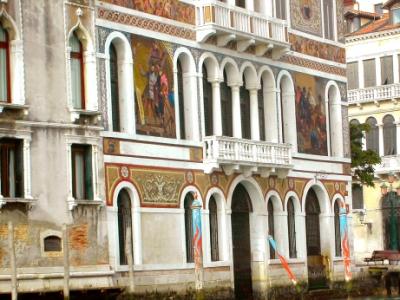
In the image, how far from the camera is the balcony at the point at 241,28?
4253 centimetres

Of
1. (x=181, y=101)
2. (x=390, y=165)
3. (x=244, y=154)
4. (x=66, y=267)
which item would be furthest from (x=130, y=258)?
(x=390, y=165)

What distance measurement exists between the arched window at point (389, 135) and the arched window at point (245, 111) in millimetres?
24539

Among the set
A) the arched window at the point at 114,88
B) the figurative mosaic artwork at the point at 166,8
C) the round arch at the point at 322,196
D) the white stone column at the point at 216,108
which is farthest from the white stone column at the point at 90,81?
the round arch at the point at 322,196

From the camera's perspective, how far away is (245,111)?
45.7 meters

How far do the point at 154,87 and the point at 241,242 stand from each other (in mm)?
7204

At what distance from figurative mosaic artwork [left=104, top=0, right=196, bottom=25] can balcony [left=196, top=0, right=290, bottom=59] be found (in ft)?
1.38

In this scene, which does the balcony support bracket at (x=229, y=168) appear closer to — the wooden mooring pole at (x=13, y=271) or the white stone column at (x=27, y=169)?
the white stone column at (x=27, y=169)

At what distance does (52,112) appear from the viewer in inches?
1421

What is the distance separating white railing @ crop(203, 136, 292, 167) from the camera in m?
42.3

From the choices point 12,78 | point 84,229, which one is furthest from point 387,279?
point 12,78

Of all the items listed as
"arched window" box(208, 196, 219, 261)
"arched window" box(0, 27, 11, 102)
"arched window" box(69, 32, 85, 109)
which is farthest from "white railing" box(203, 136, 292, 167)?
"arched window" box(0, 27, 11, 102)

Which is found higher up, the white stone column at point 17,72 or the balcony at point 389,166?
the white stone column at point 17,72

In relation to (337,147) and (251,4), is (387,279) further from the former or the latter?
(251,4)

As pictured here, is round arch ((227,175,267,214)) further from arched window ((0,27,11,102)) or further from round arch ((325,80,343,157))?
arched window ((0,27,11,102))
